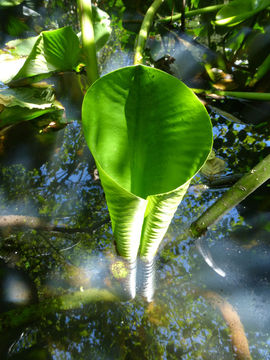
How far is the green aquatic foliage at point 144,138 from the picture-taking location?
44cm

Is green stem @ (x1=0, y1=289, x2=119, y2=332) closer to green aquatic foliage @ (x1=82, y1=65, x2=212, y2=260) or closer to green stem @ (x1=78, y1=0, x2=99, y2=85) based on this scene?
green aquatic foliage @ (x1=82, y1=65, x2=212, y2=260)

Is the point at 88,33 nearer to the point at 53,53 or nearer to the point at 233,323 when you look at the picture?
the point at 53,53

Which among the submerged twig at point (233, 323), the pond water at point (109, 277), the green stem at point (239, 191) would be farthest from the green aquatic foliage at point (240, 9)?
the submerged twig at point (233, 323)

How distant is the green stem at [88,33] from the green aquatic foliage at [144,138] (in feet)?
1.97

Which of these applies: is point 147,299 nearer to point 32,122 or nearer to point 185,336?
point 185,336

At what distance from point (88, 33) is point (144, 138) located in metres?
0.65

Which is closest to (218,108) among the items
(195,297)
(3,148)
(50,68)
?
(50,68)

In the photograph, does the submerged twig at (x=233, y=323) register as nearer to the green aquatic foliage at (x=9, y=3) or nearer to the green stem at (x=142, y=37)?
the green stem at (x=142, y=37)

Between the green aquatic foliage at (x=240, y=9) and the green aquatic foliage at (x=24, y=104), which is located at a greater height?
the green aquatic foliage at (x=240, y=9)

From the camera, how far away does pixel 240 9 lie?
1.31 metres

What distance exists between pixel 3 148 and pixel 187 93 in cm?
114

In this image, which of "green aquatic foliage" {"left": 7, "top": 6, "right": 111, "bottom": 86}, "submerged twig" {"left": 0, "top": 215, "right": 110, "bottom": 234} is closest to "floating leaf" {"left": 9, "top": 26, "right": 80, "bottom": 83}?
"green aquatic foliage" {"left": 7, "top": 6, "right": 111, "bottom": 86}

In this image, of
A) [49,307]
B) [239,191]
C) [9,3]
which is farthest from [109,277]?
[9,3]

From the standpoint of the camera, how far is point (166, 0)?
2240 mm
